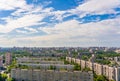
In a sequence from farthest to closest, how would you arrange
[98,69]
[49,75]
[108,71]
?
[98,69], [108,71], [49,75]

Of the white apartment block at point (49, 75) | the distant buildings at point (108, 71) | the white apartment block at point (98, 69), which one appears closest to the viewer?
the white apartment block at point (49, 75)

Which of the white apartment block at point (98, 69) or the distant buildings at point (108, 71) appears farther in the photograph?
the white apartment block at point (98, 69)

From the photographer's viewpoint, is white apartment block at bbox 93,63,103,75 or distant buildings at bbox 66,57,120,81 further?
white apartment block at bbox 93,63,103,75

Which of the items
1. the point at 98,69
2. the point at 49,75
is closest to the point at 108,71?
the point at 98,69

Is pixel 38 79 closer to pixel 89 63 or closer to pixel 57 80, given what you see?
pixel 57 80

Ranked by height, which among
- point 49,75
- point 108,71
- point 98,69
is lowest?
point 98,69

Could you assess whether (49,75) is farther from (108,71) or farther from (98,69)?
(98,69)

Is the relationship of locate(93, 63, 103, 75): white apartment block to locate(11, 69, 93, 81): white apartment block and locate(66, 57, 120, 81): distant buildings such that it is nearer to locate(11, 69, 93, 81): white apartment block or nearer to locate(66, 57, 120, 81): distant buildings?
locate(66, 57, 120, 81): distant buildings

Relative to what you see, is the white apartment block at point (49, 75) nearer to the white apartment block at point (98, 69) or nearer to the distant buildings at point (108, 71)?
the distant buildings at point (108, 71)

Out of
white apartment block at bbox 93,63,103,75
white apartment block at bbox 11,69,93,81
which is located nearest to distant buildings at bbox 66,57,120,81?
white apartment block at bbox 93,63,103,75

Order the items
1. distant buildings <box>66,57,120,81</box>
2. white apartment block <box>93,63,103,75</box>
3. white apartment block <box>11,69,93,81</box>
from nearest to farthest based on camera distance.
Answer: white apartment block <box>11,69,93,81</box>, distant buildings <box>66,57,120,81</box>, white apartment block <box>93,63,103,75</box>

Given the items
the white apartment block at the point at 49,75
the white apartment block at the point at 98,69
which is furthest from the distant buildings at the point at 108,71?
the white apartment block at the point at 49,75

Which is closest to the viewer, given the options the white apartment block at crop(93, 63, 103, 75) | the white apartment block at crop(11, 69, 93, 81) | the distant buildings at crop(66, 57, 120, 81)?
the white apartment block at crop(11, 69, 93, 81)
